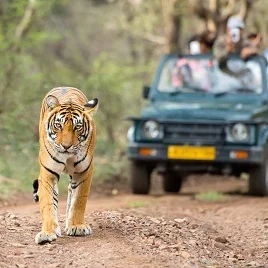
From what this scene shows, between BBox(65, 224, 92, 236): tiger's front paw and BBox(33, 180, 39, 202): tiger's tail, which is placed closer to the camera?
BBox(65, 224, 92, 236): tiger's front paw

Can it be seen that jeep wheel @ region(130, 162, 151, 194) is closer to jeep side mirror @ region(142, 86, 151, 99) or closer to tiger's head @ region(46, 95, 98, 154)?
jeep side mirror @ region(142, 86, 151, 99)

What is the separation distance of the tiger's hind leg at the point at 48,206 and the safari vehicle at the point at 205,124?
4.75 meters

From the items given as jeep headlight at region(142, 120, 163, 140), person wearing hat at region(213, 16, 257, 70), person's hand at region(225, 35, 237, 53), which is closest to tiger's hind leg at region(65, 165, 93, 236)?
jeep headlight at region(142, 120, 163, 140)

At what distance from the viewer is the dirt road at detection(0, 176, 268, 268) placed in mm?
6402

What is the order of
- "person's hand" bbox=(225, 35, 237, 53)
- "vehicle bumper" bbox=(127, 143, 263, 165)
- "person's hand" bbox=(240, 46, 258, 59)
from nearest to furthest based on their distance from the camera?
"vehicle bumper" bbox=(127, 143, 263, 165) < "person's hand" bbox=(240, 46, 258, 59) < "person's hand" bbox=(225, 35, 237, 53)

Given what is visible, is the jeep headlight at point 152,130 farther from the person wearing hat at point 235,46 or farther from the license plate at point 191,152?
the person wearing hat at point 235,46

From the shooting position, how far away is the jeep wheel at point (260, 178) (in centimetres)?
1171

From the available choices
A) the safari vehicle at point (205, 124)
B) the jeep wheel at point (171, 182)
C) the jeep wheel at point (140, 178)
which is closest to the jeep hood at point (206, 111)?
the safari vehicle at point (205, 124)

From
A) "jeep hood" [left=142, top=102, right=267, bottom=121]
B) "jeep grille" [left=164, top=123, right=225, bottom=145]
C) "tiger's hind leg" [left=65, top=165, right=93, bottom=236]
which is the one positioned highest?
"jeep hood" [left=142, top=102, right=267, bottom=121]

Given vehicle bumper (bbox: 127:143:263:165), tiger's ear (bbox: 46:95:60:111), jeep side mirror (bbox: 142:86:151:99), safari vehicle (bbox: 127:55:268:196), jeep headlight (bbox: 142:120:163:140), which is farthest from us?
jeep side mirror (bbox: 142:86:151:99)

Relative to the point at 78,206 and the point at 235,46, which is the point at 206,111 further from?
the point at 78,206

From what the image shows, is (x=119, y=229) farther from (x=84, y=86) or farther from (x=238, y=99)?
(x=84, y=86)

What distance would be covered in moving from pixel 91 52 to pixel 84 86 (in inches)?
616

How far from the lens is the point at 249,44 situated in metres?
13.1
